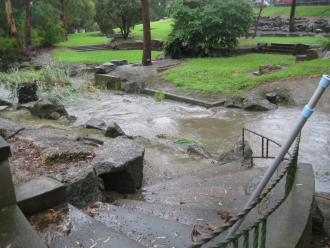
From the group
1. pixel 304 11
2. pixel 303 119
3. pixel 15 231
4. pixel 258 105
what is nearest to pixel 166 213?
pixel 15 231

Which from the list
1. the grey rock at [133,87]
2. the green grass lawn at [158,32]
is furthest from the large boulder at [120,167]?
the green grass lawn at [158,32]

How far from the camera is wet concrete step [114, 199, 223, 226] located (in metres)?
3.86

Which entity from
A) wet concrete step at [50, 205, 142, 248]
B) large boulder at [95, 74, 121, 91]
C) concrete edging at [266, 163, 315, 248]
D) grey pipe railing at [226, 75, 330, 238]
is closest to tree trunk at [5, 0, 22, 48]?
large boulder at [95, 74, 121, 91]

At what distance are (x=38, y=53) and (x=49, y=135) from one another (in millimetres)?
26089

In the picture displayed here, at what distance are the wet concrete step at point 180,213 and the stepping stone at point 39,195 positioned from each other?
0.92 metres

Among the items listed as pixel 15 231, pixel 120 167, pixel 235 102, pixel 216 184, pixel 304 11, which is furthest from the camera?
pixel 304 11

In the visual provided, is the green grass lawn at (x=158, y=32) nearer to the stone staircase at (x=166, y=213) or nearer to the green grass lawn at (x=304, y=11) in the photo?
the green grass lawn at (x=304, y=11)

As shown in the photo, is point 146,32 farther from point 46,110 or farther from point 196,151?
point 196,151

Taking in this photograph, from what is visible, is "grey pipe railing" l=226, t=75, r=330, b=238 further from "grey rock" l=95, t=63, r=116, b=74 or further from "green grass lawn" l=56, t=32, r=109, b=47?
"green grass lawn" l=56, t=32, r=109, b=47

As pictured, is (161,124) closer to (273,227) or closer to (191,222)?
(191,222)

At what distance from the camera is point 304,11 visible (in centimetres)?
4041

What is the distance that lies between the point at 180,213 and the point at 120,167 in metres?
1.27

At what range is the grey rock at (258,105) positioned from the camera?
512 inches

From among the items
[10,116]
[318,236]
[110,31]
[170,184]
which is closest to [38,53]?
[110,31]
